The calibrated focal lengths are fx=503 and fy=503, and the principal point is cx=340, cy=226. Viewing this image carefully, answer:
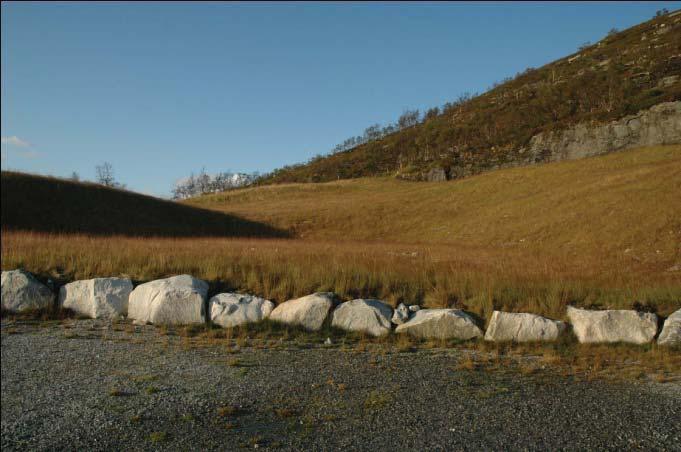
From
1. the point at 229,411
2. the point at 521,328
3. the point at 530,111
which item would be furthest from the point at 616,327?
the point at 530,111

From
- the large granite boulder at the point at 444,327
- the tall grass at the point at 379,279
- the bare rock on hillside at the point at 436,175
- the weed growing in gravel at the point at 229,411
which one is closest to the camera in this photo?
the weed growing in gravel at the point at 229,411

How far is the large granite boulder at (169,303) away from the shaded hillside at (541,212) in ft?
52.6

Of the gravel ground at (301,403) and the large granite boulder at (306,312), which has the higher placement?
the large granite boulder at (306,312)

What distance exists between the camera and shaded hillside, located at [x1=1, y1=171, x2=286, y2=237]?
3094 centimetres

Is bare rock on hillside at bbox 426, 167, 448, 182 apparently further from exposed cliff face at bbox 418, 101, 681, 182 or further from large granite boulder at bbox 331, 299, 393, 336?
large granite boulder at bbox 331, 299, 393, 336

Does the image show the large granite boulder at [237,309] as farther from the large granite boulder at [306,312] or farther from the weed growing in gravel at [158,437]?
the weed growing in gravel at [158,437]

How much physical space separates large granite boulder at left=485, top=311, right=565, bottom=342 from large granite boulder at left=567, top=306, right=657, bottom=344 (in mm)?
405

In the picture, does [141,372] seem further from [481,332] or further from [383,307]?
[481,332]

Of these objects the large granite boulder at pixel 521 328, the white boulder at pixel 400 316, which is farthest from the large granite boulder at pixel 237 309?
the large granite boulder at pixel 521 328

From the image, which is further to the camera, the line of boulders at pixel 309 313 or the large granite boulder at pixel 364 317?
the large granite boulder at pixel 364 317

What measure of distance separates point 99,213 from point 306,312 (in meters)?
29.6

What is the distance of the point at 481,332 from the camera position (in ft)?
32.7

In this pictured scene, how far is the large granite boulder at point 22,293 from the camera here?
1097cm

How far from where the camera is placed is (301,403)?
6.55 meters
